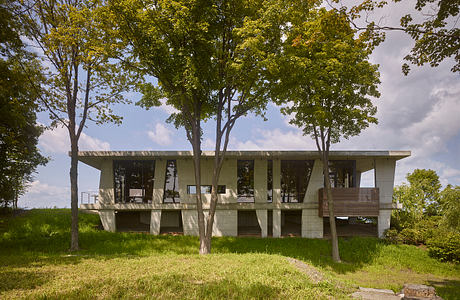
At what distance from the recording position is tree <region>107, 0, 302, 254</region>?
12570mm

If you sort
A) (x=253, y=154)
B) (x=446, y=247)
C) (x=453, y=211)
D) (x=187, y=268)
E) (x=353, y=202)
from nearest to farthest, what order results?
(x=187, y=268) < (x=446, y=247) < (x=453, y=211) < (x=353, y=202) < (x=253, y=154)

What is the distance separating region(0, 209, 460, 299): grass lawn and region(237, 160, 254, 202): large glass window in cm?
305

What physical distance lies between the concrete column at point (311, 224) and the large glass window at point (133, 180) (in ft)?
37.1

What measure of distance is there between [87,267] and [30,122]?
63.4ft

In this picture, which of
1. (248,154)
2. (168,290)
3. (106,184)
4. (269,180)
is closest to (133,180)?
(106,184)

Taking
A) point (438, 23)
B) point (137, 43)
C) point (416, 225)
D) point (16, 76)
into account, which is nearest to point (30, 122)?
point (16, 76)

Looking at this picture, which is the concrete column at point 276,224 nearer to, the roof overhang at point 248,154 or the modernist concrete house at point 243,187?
the modernist concrete house at point 243,187

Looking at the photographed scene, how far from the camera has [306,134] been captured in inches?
733

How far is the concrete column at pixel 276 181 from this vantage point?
19.7 meters

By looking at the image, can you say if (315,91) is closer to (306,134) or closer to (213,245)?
(306,134)

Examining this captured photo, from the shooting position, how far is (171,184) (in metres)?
19.9

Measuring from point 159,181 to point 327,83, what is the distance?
43.2 ft

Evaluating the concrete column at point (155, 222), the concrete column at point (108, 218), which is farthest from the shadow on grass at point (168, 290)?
the concrete column at point (108, 218)

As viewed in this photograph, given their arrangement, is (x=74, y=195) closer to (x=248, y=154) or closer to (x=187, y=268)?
(x=187, y=268)
